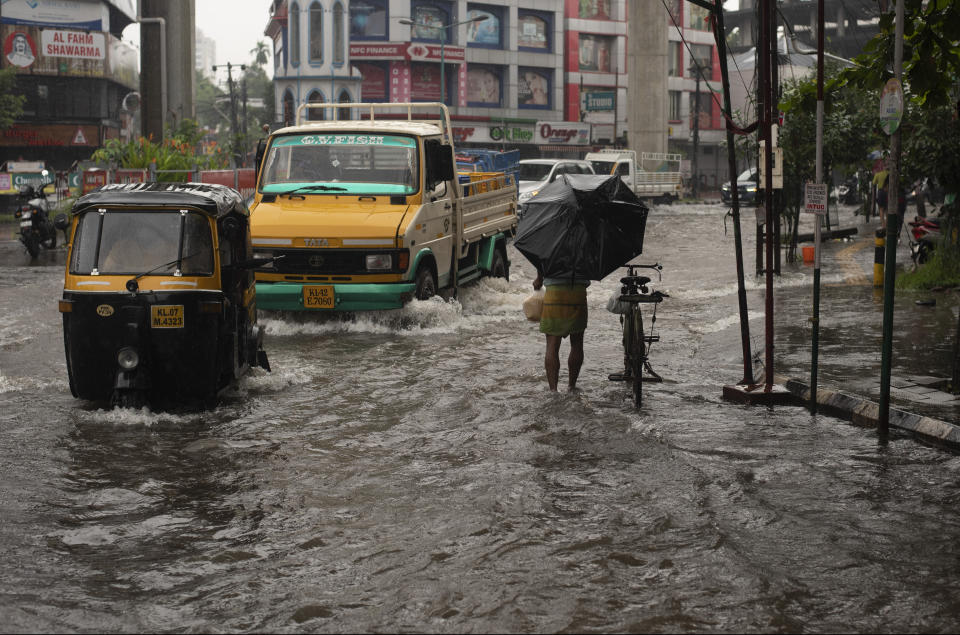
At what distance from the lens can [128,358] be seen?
28.0 feet

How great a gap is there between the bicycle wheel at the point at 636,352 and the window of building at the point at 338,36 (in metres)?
53.3

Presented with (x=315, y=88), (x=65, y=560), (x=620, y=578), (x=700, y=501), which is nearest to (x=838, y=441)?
(x=700, y=501)

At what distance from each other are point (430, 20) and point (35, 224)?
45.8 m

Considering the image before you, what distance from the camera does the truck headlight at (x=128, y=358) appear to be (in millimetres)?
8516

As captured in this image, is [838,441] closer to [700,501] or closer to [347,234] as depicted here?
[700,501]

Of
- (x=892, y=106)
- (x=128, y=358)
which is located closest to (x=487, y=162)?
(x=128, y=358)

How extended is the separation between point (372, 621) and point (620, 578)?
1210 mm

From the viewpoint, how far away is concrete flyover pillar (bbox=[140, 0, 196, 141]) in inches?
946

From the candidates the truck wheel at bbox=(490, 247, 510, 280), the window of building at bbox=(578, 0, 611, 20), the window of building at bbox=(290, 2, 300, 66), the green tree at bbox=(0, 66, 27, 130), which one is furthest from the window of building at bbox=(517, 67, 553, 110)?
the truck wheel at bbox=(490, 247, 510, 280)

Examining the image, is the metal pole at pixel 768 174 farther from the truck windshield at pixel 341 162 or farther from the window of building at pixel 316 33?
the window of building at pixel 316 33

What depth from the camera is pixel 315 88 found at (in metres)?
60.6

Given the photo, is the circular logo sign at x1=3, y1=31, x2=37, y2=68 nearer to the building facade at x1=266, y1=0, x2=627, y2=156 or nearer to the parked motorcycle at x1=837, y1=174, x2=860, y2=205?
the building facade at x1=266, y1=0, x2=627, y2=156

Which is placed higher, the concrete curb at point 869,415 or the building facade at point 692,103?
the building facade at point 692,103

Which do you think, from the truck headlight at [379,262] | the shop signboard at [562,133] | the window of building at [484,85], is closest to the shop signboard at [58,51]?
the window of building at [484,85]
